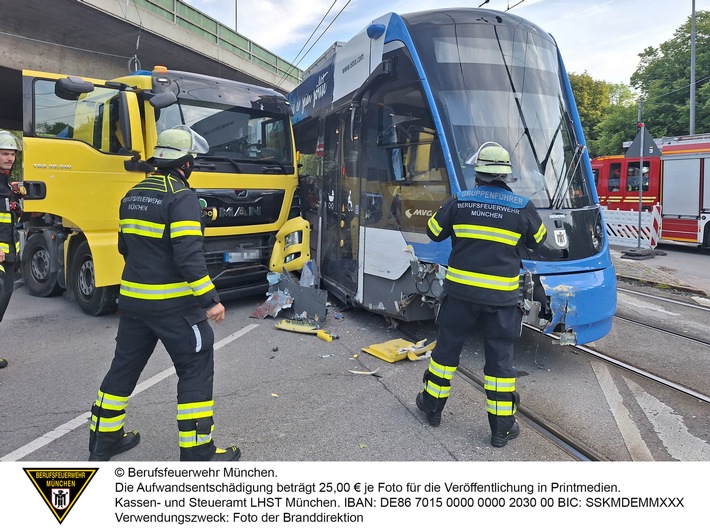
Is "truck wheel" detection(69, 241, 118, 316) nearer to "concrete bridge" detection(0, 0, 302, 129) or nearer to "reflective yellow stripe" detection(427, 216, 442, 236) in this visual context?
"reflective yellow stripe" detection(427, 216, 442, 236)

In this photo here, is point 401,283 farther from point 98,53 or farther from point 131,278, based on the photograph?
point 98,53

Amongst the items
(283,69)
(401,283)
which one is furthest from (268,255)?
(283,69)

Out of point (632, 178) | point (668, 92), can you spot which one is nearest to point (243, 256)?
point (632, 178)

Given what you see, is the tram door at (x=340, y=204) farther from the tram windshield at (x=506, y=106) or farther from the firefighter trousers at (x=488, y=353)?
the firefighter trousers at (x=488, y=353)

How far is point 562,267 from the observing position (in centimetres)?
442

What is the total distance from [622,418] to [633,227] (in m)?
12.7

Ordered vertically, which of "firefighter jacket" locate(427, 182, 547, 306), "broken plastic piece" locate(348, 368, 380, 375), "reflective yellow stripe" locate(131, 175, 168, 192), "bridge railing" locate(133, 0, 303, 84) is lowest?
"broken plastic piece" locate(348, 368, 380, 375)

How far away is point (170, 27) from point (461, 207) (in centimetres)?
1454

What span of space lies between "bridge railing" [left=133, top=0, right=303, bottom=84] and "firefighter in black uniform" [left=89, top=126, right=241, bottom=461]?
34.6 feet

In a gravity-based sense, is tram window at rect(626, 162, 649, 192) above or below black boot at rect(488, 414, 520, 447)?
above

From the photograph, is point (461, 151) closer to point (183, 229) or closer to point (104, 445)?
point (183, 229)

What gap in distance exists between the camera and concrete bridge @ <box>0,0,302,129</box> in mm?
11938

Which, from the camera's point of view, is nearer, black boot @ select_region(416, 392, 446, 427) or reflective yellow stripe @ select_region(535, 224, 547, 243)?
reflective yellow stripe @ select_region(535, 224, 547, 243)

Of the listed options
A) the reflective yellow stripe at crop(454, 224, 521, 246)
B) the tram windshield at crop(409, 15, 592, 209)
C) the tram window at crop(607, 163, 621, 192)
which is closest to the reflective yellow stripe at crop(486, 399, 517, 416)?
the reflective yellow stripe at crop(454, 224, 521, 246)
